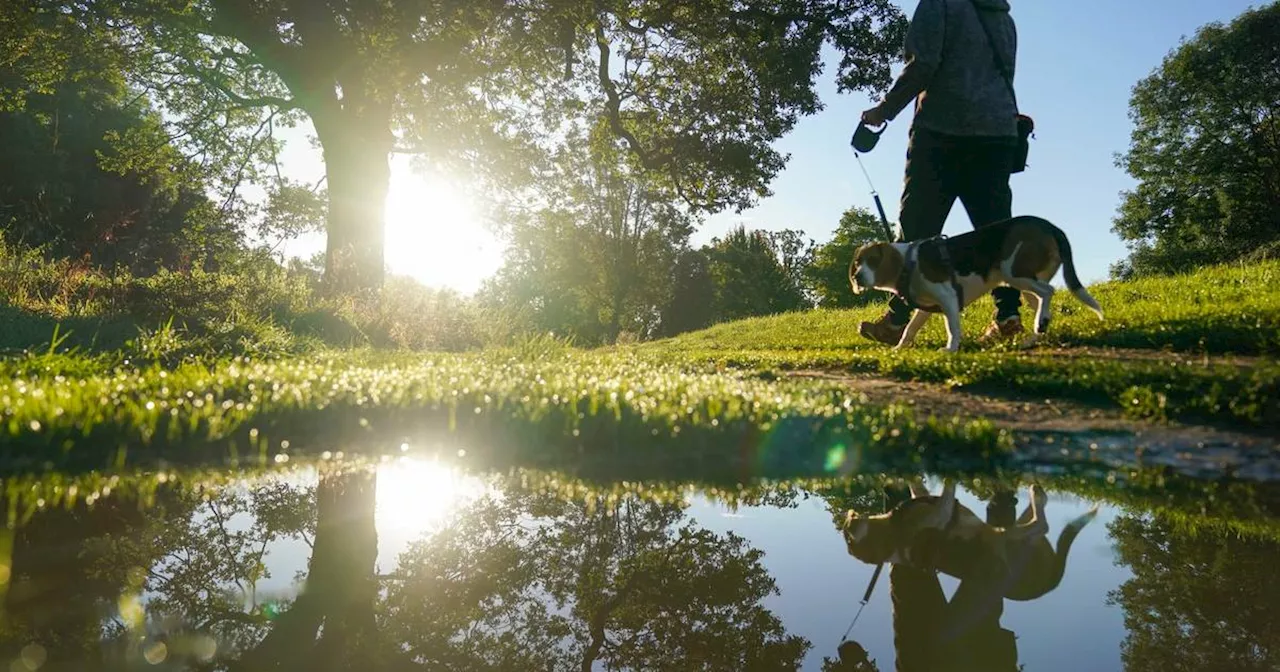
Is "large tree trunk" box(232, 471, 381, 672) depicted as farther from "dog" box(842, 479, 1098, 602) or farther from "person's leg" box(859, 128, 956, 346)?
"person's leg" box(859, 128, 956, 346)

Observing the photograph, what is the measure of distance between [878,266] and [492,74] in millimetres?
13418

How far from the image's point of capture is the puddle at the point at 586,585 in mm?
1797

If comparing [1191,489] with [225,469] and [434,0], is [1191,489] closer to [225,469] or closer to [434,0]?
[225,469]

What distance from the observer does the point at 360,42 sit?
15836mm

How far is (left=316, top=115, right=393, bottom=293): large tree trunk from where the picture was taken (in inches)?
705

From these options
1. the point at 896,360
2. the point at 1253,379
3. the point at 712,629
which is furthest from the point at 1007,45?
the point at 712,629

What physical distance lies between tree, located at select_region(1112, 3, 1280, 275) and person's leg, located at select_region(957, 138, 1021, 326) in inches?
1466

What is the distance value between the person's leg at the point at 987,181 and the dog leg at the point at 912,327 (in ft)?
3.59

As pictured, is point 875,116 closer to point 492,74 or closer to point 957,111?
point 957,111

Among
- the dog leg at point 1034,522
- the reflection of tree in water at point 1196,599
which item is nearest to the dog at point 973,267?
the dog leg at point 1034,522

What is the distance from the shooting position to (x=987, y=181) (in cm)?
767

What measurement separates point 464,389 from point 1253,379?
466cm

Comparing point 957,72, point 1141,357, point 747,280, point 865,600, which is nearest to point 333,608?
point 865,600

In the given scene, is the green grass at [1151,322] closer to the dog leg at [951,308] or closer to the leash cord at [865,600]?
the dog leg at [951,308]
